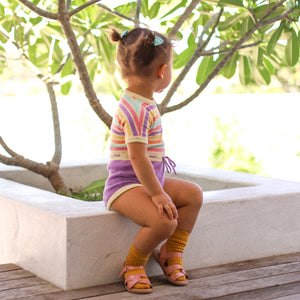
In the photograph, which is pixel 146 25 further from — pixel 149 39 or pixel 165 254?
pixel 165 254

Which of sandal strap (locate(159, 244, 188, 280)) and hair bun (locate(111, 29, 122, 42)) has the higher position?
hair bun (locate(111, 29, 122, 42))

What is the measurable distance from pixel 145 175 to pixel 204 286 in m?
0.37

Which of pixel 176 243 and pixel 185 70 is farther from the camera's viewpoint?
pixel 185 70

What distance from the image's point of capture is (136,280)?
1.63 m

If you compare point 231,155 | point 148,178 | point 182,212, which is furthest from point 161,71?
point 231,155

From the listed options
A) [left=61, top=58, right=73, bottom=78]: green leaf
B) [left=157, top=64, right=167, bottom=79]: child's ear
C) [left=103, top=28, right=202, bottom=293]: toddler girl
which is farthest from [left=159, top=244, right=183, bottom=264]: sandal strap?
[left=61, top=58, right=73, bottom=78]: green leaf

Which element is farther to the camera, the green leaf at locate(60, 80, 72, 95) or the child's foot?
the green leaf at locate(60, 80, 72, 95)

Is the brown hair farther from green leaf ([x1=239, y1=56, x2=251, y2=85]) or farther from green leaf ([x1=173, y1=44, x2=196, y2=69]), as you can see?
green leaf ([x1=239, y1=56, x2=251, y2=85])

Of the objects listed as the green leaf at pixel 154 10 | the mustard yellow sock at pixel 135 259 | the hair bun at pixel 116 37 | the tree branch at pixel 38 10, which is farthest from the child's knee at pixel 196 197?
the green leaf at pixel 154 10

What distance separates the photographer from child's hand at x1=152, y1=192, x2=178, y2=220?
1584mm

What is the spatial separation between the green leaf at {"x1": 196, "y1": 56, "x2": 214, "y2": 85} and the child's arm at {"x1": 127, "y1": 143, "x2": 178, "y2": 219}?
106 cm

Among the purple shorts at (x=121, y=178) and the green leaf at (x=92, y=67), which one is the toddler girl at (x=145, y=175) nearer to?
the purple shorts at (x=121, y=178)

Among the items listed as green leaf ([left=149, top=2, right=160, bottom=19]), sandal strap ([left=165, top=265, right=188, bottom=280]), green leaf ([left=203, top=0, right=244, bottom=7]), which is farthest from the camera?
green leaf ([left=149, top=2, right=160, bottom=19])

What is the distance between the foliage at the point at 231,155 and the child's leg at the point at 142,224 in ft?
10.6
